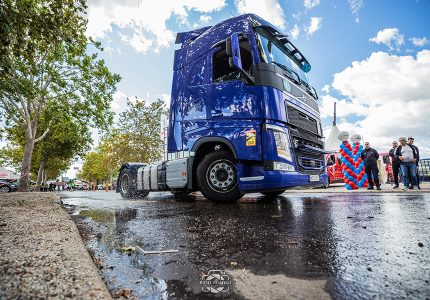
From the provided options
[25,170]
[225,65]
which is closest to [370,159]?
[225,65]

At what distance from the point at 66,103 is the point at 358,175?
57.7 ft

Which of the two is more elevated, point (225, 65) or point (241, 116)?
point (225, 65)

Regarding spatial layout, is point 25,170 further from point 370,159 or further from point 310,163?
point 370,159

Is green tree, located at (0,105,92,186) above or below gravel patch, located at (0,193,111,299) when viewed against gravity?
above

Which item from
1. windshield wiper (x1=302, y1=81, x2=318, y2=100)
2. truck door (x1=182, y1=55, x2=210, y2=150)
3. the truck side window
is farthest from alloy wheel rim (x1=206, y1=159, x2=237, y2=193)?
windshield wiper (x1=302, y1=81, x2=318, y2=100)

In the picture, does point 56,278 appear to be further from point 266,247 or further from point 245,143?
point 245,143

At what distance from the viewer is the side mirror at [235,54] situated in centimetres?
464

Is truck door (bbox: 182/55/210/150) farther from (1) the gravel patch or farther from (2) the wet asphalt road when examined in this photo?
(1) the gravel patch

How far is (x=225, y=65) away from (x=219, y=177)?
2.17 meters

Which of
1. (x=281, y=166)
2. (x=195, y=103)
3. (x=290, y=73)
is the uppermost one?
(x=290, y=73)

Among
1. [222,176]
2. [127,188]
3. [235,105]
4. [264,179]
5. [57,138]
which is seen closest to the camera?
[264,179]

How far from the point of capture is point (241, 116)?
4758 millimetres

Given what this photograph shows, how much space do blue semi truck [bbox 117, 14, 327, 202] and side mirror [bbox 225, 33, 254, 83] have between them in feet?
0.06

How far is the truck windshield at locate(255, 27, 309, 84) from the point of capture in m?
5.04
